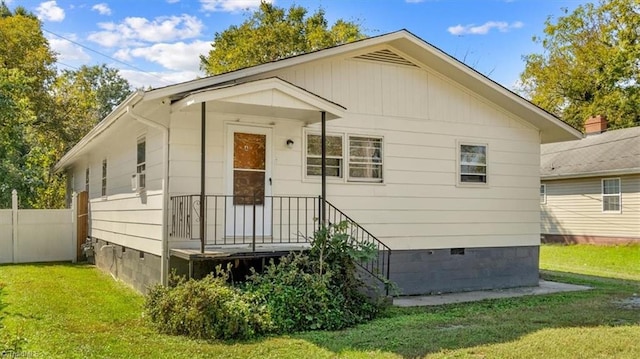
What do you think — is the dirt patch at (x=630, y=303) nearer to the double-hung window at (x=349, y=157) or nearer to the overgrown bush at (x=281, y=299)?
the overgrown bush at (x=281, y=299)

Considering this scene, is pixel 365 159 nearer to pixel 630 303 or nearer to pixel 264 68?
pixel 264 68

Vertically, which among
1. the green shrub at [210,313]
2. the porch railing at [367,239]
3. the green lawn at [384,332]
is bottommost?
the green lawn at [384,332]

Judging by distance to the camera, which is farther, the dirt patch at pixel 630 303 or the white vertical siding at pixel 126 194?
the white vertical siding at pixel 126 194

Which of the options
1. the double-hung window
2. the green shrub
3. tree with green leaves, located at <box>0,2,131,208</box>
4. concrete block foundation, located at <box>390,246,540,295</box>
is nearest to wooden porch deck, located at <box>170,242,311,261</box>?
the green shrub

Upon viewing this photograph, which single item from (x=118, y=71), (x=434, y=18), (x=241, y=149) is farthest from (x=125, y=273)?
(x=118, y=71)

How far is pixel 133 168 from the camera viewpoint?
10.7m

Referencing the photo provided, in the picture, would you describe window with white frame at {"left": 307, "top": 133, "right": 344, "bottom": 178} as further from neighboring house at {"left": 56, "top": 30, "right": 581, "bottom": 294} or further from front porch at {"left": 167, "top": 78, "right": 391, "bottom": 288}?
front porch at {"left": 167, "top": 78, "right": 391, "bottom": 288}

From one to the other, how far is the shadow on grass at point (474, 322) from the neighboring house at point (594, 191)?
34.3 feet

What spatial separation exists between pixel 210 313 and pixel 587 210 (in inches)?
731

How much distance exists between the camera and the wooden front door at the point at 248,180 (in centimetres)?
893

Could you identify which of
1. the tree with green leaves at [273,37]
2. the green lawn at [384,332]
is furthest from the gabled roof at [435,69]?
the tree with green leaves at [273,37]

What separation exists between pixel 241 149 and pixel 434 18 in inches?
646

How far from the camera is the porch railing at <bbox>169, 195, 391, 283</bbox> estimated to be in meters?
8.50

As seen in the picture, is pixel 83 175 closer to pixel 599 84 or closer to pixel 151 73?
pixel 151 73
